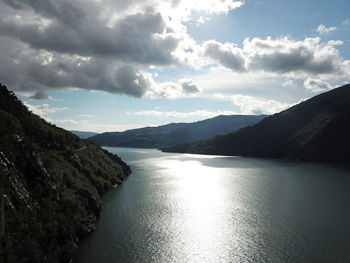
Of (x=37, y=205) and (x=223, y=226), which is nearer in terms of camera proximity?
(x=37, y=205)

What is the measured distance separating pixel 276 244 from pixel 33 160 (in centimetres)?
6105

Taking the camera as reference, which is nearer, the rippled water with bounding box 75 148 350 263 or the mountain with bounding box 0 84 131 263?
the mountain with bounding box 0 84 131 263

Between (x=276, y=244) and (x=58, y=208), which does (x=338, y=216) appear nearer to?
(x=276, y=244)

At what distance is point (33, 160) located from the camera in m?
67.4

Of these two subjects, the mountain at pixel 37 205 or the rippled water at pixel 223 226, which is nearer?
the mountain at pixel 37 205

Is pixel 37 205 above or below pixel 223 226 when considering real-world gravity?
above

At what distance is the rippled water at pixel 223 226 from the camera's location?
56781 mm

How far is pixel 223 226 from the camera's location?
75.4 meters

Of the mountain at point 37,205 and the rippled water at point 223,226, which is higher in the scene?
the mountain at point 37,205

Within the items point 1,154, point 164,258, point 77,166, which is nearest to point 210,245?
point 164,258

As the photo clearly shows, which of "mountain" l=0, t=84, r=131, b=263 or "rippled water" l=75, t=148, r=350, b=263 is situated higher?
"mountain" l=0, t=84, r=131, b=263

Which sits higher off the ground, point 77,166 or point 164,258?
point 77,166

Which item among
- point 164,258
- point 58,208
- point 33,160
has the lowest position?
point 164,258

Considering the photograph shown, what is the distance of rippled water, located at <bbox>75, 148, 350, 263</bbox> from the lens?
56.8 metres
